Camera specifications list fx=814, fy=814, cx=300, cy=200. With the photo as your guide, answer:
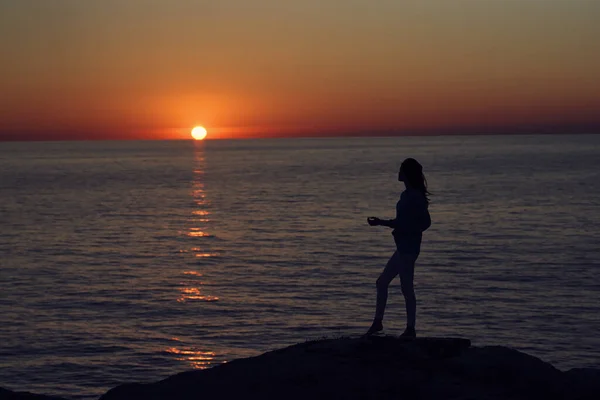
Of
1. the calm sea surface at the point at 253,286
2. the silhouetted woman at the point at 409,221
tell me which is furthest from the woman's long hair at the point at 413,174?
the calm sea surface at the point at 253,286

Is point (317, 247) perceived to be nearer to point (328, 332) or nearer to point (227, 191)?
point (328, 332)

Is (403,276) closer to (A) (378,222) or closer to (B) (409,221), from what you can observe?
(B) (409,221)

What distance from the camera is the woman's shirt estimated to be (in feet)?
38.7

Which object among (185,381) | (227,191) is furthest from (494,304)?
(227,191)

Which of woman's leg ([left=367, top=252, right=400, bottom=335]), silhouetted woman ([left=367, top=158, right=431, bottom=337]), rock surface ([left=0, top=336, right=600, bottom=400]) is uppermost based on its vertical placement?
silhouetted woman ([left=367, top=158, right=431, bottom=337])

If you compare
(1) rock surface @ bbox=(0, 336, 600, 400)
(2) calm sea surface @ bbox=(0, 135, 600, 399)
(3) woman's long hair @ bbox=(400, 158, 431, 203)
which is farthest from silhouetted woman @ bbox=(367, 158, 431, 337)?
(2) calm sea surface @ bbox=(0, 135, 600, 399)

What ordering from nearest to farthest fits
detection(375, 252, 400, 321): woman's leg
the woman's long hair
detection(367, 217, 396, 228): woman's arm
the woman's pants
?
detection(367, 217, 396, 228): woman's arm → the woman's long hair → the woman's pants → detection(375, 252, 400, 321): woman's leg

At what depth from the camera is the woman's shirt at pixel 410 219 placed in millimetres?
11810

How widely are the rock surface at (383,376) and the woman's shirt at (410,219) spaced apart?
1531mm

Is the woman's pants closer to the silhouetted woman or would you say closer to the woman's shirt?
the silhouetted woman

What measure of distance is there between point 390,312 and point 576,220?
114 ft

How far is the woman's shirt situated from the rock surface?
1.53 m

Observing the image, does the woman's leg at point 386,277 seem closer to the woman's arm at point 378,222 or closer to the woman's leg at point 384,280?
the woman's leg at point 384,280

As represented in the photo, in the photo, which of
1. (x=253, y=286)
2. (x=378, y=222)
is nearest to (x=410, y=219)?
(x=378, y=222)
